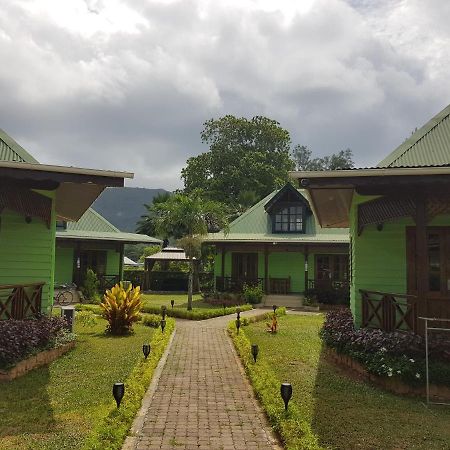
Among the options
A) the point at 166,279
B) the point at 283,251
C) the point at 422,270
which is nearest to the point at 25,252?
the point at 422,270

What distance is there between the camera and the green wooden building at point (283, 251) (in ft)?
78.2

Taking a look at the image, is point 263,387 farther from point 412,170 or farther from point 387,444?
point 412,170

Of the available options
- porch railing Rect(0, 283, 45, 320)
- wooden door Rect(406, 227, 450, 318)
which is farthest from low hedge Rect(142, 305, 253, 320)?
wooden door Rect(406, 227, 450, 318)

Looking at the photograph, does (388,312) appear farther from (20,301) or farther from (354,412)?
(20,301)

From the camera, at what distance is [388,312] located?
9.05m

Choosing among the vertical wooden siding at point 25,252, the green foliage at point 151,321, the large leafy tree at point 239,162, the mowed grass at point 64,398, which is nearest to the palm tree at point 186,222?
the green foliage at point 151,321

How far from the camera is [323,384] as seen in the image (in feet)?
26.8

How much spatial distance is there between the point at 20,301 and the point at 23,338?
1224 millimetres

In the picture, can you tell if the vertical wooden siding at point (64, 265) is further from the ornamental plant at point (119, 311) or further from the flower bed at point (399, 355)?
the flower bed at point (399, 355)

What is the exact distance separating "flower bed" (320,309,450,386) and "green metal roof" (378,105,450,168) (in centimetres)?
378

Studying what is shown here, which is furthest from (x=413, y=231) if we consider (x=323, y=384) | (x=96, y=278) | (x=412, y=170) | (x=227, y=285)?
(x=96, y=278)

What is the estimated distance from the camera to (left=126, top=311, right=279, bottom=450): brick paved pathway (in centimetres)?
533

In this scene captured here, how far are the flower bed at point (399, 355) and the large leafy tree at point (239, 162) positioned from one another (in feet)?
108

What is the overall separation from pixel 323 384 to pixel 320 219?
25.7ft
